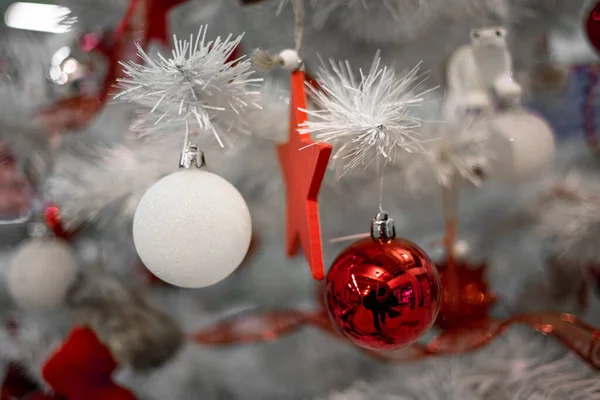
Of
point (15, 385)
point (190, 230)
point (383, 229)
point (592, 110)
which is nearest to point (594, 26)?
point (592, 110)

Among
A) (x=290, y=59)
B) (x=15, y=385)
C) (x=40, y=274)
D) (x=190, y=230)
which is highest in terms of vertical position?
(x=290, y=59)

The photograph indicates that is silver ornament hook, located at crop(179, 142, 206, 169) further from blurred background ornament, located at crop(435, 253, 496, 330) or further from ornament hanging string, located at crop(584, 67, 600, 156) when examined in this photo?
ornament hanging string, located at crop(584, 67, 600, 156)

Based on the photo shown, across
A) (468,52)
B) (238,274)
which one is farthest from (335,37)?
(238,274)

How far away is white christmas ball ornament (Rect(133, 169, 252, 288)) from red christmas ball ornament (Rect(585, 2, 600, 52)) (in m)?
0.41

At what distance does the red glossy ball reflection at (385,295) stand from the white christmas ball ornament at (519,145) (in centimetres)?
22

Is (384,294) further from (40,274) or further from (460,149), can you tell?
(40,274)

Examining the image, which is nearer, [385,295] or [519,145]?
[385,295]

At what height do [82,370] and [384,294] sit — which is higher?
[384,294]

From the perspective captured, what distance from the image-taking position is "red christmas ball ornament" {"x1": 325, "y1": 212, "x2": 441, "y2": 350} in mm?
343

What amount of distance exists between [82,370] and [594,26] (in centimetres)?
61

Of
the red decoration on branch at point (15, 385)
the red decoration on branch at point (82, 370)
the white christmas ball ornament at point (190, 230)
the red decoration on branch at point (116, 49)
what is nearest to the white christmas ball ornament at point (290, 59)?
the white christmas ball ornament at point (190, 230)

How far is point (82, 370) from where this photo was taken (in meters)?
0.50

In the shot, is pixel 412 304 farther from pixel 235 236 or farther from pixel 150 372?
pixel 150 372

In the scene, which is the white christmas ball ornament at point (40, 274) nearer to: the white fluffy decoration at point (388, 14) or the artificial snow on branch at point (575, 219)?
the white fluffy decoration at point (388, 14)
